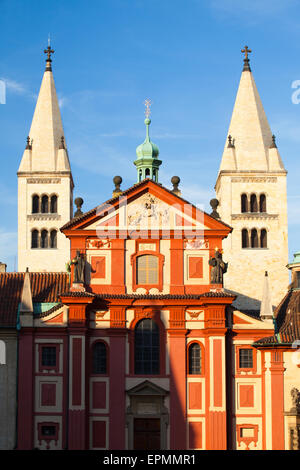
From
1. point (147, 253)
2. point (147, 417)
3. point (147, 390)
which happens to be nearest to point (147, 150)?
point (147, 253)

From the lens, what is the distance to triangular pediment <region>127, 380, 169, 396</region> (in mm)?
47562

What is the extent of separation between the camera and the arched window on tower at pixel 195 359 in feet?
158

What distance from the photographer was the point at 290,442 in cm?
4694

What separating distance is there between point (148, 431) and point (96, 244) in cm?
963

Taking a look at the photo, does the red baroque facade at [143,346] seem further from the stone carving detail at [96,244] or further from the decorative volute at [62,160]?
the decorative volute at [62,160]

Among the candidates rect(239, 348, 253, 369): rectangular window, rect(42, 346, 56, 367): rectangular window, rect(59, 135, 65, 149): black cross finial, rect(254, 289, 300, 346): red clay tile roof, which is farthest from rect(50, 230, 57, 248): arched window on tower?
rect(239, 348, 253, 369): rectangular window

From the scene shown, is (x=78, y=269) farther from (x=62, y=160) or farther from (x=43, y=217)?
(x=62, y=160)

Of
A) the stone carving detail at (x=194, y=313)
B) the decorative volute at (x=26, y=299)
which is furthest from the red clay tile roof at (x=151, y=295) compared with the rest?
the decorative volute at (x=26, y=299)

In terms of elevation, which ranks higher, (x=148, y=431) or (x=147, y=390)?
(x=147, y=390)

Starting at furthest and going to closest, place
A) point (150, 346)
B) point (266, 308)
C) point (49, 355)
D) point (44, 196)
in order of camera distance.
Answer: point (44, 196), point (266, 308), point (150, 346), point (49, 355)

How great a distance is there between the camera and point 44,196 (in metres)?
76.6

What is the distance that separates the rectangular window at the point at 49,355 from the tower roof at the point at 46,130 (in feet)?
99.2

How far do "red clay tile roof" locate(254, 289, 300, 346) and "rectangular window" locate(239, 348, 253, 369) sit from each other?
0.82 metres
